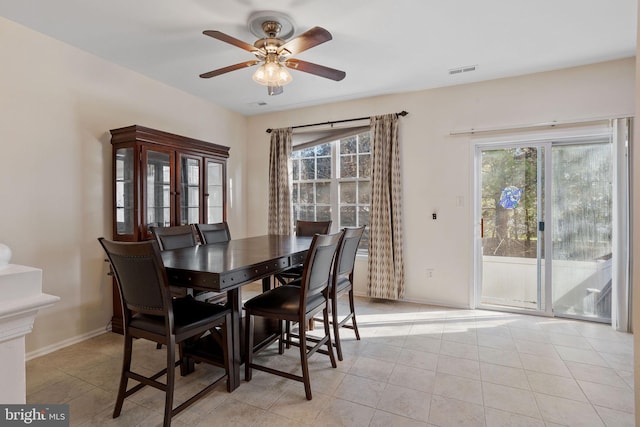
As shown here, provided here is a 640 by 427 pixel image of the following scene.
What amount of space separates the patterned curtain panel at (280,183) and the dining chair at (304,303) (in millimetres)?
2220

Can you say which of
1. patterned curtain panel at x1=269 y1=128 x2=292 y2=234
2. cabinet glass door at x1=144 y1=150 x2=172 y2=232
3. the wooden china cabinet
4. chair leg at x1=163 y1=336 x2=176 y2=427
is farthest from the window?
chair leg at x1=163 y1=336 x2=176 y2=427

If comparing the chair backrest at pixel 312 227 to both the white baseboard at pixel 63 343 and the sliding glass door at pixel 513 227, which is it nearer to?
the sliding glass door at pixel 513 227

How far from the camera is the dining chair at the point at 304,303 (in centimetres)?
196

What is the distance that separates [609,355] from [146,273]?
11.1 ft

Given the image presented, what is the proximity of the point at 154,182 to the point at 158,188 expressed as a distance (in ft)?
0.24

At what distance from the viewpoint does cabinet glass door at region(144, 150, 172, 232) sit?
308 cm

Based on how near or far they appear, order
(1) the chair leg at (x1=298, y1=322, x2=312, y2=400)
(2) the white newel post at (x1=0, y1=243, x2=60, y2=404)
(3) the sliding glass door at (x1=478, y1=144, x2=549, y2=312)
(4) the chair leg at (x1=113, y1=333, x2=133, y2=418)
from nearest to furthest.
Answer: (2) the white newel post at (x1=0, y1=243, x2=60, y2=404), (4) the chair leg at (x1=113, y1=333, x2=133, y2=418), (1) the chair leg at (x1=298, y1=322, x2=312, y2=400), (3) the sliding glass door at (x1=478, y1=144, x2=549, y2=312)

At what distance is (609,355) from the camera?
2.50 metres

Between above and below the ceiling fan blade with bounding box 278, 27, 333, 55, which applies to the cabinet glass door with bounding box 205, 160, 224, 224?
below

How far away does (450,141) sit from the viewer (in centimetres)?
369

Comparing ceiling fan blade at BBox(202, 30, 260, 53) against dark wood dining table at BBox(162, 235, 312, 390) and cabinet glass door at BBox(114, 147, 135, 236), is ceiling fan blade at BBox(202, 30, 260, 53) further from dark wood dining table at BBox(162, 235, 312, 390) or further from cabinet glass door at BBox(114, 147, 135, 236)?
cabinet glass door at BBox(114, 147, 135, 236)

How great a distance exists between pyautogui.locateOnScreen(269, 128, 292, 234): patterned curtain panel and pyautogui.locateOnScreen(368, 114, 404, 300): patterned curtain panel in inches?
48.0

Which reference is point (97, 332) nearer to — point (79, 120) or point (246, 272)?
point (79, 120)

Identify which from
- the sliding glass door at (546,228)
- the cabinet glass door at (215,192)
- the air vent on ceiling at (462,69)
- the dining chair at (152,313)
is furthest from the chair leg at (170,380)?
the air vent on ceiling at (462,69)
